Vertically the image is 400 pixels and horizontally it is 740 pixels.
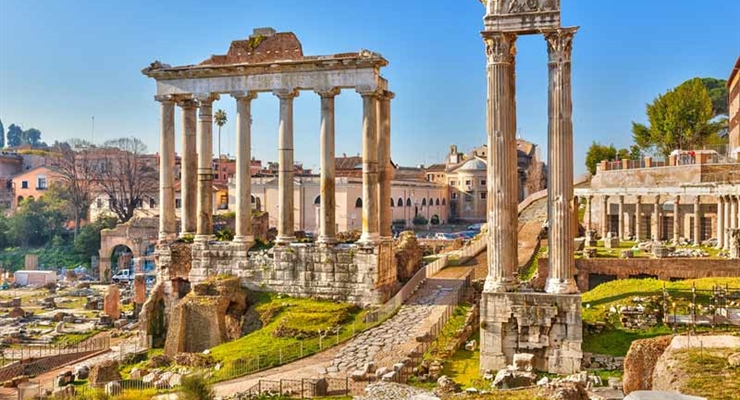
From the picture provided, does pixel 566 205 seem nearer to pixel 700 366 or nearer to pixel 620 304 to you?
pixel 620 304

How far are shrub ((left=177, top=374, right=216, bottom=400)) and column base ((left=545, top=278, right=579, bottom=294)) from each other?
848cm

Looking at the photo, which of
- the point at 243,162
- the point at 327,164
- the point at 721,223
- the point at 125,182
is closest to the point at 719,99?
the point at 721,223

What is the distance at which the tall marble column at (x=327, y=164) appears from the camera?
27547mm

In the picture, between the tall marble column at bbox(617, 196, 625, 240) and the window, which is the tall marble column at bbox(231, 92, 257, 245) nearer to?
the tall marble column at bbox(617, 196, 625, 240)

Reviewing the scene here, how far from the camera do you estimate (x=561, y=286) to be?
1830 centimetres

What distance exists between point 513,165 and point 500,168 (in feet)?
1.10

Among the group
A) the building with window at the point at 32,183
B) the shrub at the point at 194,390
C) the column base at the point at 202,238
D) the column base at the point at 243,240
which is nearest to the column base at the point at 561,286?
the shrub at the point at 194,390

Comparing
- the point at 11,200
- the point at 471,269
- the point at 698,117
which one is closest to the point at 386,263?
the point at 471,269

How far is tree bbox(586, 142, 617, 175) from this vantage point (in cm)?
6794

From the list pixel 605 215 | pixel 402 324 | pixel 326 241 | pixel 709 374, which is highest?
pixel 605 215

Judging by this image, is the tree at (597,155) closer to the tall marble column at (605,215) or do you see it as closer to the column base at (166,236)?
the tall marble column at (605,215)

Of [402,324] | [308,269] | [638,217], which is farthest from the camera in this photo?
[638,217]

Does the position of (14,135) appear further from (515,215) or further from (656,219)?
(515,215)

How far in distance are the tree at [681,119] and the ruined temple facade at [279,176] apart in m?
37.8
